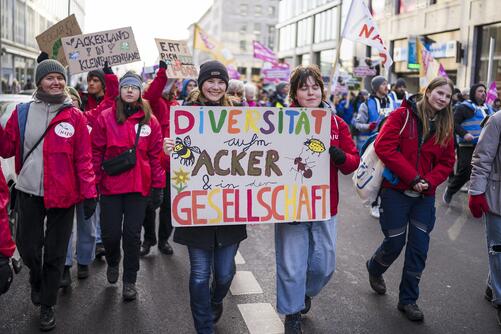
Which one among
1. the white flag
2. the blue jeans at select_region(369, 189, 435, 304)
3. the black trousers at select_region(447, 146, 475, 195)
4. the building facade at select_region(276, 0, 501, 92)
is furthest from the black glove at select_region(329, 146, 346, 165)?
the building facade at select_region(276, 0, 501, 92)

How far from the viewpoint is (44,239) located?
4098 mm

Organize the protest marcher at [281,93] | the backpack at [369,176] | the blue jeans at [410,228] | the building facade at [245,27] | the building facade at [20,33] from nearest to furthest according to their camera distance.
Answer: the blue jeans at [410,228] → the backpack at [369,176] → the protest marcher at [281,93] → the building facade at [20,33] → the building facade at [245,27]

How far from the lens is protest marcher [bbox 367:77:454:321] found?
4281 millimetres

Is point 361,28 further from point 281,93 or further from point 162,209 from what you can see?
point 281,93

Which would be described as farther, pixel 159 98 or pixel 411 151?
pixel 159 98

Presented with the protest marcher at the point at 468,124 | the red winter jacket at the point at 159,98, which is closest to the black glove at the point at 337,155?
the red winter jacket at the point at 159,98

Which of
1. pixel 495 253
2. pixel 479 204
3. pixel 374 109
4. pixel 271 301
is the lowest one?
pixel 271 301

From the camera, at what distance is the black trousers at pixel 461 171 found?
28.6 ft

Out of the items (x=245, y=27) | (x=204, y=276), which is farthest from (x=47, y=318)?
(x=245, y=27)

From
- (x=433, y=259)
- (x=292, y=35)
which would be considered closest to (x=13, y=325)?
(x=433, y=259)

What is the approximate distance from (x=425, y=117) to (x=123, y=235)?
8.53 feet

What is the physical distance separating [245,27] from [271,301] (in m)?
92.3

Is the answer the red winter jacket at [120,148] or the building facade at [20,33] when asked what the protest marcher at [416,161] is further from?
the building facade at [20,33]

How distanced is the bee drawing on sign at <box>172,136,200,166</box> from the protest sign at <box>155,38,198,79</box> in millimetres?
3159
